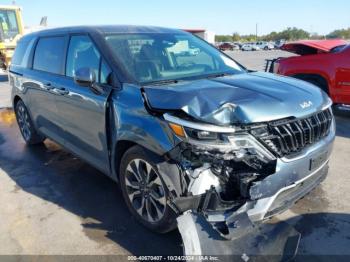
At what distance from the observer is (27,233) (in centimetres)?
351

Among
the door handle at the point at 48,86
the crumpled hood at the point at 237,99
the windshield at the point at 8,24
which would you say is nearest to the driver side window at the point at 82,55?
the door handle at the point at 48,86

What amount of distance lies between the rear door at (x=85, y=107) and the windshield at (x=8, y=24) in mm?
16385

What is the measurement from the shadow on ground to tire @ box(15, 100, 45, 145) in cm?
15

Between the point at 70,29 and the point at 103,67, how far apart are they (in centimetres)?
119

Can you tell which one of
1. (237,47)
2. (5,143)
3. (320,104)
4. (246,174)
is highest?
(320,104)

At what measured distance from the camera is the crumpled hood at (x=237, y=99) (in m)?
2.64

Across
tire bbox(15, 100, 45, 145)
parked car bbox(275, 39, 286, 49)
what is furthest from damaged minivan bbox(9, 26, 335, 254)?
parked car bbox(275, 39, 286, 49)

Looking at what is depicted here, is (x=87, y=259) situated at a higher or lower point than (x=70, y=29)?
lower

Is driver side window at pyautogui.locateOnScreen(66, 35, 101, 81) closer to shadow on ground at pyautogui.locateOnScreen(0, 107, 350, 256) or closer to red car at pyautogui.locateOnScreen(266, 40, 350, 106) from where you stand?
shadow on ground at pyautogui.locateOnScreen(0, 107, 350, 256)

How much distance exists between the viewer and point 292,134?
2787mm

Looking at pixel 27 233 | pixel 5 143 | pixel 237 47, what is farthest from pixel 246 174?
pixel 237 47

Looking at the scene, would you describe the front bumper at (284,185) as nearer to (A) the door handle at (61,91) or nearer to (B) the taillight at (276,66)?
(A) the door handle at (61,91)

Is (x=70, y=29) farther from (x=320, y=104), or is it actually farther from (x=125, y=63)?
(x=320, y=104)

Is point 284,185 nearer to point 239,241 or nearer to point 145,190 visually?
point 239,241
